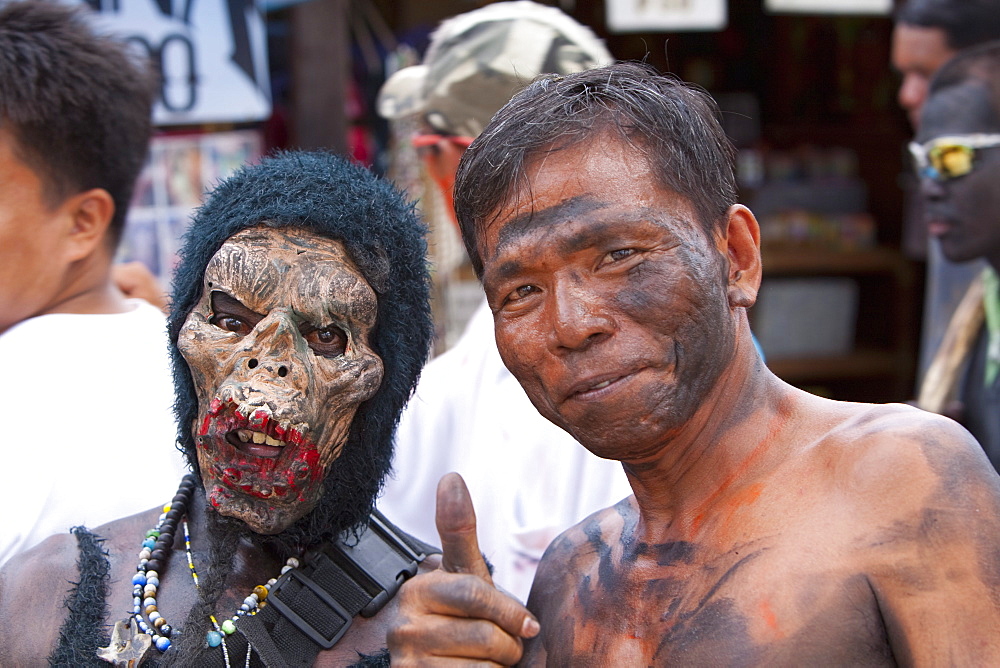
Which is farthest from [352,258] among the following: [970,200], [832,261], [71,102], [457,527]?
[832,261]

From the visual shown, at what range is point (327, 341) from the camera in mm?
1894

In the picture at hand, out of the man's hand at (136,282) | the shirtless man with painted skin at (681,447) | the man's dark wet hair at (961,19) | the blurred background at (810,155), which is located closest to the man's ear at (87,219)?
the man's hand at (136,282)

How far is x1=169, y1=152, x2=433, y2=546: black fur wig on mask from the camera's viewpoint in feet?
6.30

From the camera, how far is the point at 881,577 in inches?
53.8

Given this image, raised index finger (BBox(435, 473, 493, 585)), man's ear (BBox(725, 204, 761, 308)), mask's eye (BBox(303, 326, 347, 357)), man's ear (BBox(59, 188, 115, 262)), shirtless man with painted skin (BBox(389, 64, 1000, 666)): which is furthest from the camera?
man's ear (BBox(59, 188, 115, 262))

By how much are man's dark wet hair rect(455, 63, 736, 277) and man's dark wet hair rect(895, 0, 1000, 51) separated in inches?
115

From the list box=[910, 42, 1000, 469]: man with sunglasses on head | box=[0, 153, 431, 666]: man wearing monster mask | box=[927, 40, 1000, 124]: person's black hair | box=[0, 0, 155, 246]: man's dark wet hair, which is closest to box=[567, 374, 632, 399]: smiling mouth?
box=[0, 153, 431, 666]: man wearing monster mask

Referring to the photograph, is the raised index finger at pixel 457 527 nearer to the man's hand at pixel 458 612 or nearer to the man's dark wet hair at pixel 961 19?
the man's hand at pixel 458 612

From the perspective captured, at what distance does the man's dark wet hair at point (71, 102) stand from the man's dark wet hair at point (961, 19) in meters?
3.15

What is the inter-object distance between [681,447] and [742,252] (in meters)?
0.34

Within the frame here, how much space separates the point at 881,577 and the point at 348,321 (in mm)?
1020

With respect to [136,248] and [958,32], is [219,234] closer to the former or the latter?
[136,248]

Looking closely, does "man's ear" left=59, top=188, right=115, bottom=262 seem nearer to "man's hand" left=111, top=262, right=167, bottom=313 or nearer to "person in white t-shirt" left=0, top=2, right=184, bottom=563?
"person in white t-shirt" left=0, top=2, right=184, bottom=563

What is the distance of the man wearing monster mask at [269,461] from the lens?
1.79m
